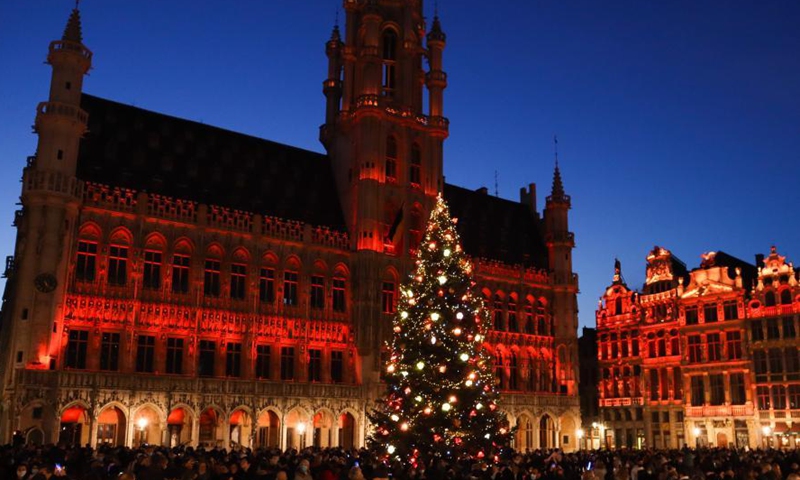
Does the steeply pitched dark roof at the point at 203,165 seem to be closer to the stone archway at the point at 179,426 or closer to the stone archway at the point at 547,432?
the stone archway at the point at 179,426

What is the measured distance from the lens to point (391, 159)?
4797 cm

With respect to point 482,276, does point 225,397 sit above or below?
below

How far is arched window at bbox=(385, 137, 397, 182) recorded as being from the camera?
4772 centimetres

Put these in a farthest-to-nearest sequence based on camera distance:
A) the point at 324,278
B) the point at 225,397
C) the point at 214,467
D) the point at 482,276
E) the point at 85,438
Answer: the point at 482,276 → the point at 324,278 → the point at 225,397 → the point at 85,438 → the point at 214,467

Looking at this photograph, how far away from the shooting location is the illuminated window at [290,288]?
42875 millimetres

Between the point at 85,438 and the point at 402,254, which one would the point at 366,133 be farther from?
the point at 85,438

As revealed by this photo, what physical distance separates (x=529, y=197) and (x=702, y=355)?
17.0 metres

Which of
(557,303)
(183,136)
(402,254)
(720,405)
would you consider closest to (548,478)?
(402,254)

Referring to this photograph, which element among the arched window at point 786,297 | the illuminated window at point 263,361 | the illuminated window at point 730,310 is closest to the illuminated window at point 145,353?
the illuminated window at point 263,361

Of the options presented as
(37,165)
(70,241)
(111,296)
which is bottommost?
(111,296)

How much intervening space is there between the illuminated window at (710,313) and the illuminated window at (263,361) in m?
33.4

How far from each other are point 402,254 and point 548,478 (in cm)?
2981

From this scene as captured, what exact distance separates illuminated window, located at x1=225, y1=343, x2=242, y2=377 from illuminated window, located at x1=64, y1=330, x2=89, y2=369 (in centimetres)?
675

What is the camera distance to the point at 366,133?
46.3 meters
